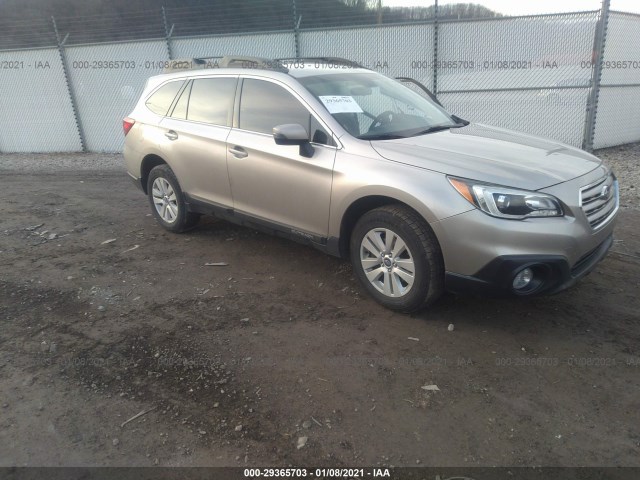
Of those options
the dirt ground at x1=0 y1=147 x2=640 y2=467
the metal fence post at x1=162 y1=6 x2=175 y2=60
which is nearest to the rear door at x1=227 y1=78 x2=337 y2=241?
the dirt ground at x1=0 y1=147 x2=640 y2=467

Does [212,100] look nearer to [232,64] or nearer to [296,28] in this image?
[232,64]

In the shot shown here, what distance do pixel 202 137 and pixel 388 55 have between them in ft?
18.4

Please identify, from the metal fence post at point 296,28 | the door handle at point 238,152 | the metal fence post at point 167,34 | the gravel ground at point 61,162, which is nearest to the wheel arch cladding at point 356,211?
the door handle at point 238,152

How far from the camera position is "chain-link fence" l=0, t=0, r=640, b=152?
28.0 ft

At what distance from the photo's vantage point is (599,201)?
3504 millimetres

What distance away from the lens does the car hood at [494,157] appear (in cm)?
326

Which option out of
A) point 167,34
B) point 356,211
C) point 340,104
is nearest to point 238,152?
point 340,104

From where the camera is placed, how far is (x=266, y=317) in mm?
3826

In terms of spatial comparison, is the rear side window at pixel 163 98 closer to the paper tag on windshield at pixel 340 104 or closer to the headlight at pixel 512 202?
the paper tag on windshield at pixel 340 104

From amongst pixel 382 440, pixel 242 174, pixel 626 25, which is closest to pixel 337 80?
pixel 242 174

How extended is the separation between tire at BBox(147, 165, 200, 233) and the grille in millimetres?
3809

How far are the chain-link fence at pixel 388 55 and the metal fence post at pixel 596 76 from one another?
0.02 meters

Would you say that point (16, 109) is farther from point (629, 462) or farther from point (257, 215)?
point (629, 462)

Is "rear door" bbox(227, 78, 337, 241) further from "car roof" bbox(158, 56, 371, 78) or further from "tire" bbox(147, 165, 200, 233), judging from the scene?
"tire" bbox(147, 165, 200, 233)
